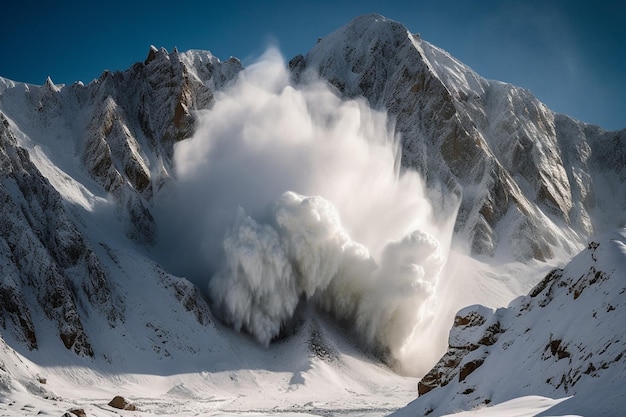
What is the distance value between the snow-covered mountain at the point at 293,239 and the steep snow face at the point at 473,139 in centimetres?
45

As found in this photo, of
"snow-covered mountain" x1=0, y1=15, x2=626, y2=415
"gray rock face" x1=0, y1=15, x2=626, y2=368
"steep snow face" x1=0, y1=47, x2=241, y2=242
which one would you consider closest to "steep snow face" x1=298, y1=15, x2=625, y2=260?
"gray rock face" x1=0, y1=15, x2=626, y2=368

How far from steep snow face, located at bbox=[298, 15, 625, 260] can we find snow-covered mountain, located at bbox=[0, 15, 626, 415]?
45 cm

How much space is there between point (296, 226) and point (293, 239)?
199 centimetres

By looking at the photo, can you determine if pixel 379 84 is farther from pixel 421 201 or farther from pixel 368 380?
pixel 368 380

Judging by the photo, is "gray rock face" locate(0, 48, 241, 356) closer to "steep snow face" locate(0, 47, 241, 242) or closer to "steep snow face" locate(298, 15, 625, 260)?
"steep snow face" locate(0, 47, 241, 242)

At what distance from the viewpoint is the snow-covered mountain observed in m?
54.4

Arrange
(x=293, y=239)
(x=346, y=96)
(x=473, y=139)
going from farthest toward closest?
(x=346, y=96)
(x=473, y=139)
(x=293, y=239)

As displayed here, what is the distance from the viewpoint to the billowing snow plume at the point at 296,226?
83562 millimetres

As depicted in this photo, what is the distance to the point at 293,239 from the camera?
85.9 metres

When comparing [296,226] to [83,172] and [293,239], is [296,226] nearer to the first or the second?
[293,239]

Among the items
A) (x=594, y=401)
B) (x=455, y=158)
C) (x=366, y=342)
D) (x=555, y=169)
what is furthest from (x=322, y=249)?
(x=555, y=169)

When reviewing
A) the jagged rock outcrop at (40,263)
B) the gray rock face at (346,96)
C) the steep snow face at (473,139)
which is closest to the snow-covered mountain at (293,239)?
the jagged rock outcrop at (40,263)

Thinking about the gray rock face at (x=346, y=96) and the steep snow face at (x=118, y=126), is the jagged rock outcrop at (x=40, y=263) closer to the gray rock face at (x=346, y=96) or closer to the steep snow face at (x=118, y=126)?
Result: the gray rock face at (x=346, y=96)

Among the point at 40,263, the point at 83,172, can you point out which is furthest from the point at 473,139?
the point at 40,263
